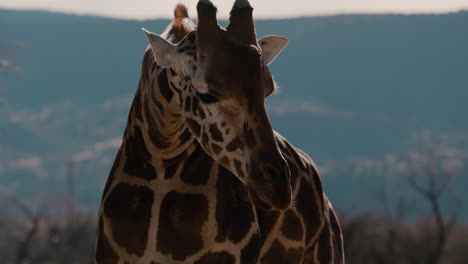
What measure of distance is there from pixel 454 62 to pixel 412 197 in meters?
53.3

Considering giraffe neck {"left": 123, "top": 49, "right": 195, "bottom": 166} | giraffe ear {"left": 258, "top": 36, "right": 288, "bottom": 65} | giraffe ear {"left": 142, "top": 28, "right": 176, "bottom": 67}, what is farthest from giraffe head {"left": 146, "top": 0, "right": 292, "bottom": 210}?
giraffe ear {"left": 258, "top": 36, "right": 288, "bottom": 65}

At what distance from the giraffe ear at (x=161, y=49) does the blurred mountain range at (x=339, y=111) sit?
134438 mm

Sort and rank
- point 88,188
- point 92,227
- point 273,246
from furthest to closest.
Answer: point 88,188
point 92,227
point 273,246

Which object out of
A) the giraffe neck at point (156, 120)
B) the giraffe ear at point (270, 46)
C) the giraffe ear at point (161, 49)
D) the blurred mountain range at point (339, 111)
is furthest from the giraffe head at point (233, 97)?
the blurred mountain range at point (339, 111)

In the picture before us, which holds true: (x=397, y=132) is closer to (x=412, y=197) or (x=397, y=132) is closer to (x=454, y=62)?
(x=454, y=62)

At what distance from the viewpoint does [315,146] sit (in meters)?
164

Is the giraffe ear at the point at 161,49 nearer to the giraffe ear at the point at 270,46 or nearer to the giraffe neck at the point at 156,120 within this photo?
the giraffe neck at the point at 156,120

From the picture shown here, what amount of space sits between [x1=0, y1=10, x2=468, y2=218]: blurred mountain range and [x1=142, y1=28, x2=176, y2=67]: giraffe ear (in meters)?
134

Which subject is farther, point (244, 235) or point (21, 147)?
point (21, 147)

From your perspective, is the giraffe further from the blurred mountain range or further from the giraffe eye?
the blurred mountain range

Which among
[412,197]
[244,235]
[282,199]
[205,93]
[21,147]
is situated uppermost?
[205,93]

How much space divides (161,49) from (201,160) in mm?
926

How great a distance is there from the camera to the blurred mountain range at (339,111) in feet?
521

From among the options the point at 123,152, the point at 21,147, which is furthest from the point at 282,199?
the point at 21,147
